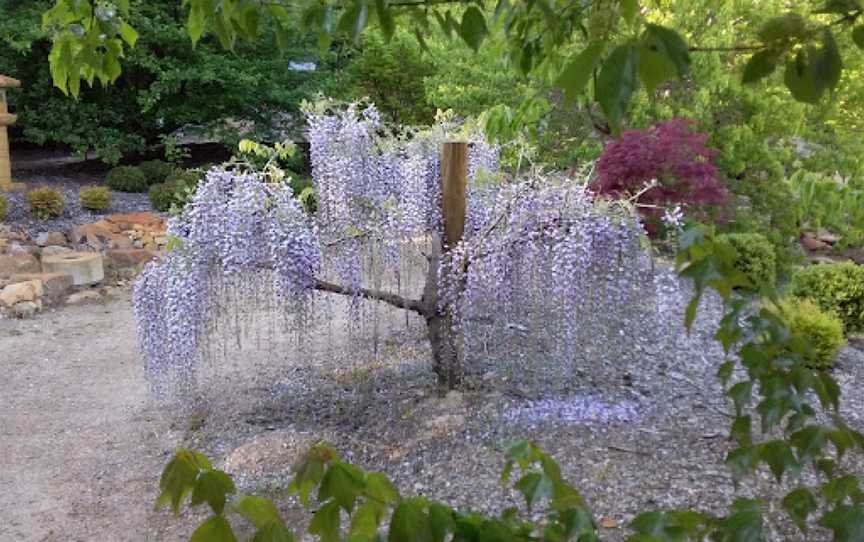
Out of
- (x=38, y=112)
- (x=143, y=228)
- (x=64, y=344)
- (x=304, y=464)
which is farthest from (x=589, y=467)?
(x=38, y=112)

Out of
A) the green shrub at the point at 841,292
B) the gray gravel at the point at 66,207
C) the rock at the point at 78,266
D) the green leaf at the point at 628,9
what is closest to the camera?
the green leaf at the point at 628,9

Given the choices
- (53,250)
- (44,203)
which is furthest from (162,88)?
(53,250)

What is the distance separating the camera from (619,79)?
65 centimetres

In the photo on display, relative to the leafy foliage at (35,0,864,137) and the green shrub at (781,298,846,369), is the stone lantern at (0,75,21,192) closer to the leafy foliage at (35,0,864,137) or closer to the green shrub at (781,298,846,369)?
the green shrub at (781,298,846,369)

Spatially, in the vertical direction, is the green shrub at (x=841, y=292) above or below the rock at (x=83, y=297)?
above

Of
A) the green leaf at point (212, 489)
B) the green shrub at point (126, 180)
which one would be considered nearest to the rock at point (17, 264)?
the green shrub at point (126, 180)

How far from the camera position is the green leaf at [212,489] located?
0.75 metres

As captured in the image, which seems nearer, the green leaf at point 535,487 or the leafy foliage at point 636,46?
the leafy foliage at point 636,46

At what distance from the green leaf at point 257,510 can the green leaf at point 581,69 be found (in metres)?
0.47

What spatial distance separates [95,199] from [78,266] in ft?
6.85

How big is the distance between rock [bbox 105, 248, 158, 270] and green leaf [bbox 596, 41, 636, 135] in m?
7.23

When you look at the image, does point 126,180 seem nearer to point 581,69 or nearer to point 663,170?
point 663,170

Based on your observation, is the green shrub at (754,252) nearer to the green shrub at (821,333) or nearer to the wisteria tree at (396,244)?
the green shrub at (821,333)

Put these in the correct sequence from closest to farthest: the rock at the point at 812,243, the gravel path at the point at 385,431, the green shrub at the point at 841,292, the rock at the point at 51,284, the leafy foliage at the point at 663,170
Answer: the gravel path at the point at 385,431 < the green shrub at the point at 841,292 < the leafy foliage at the point at 663,170 < the rock at the point at 51,284 < the rock at the point at 812,243
